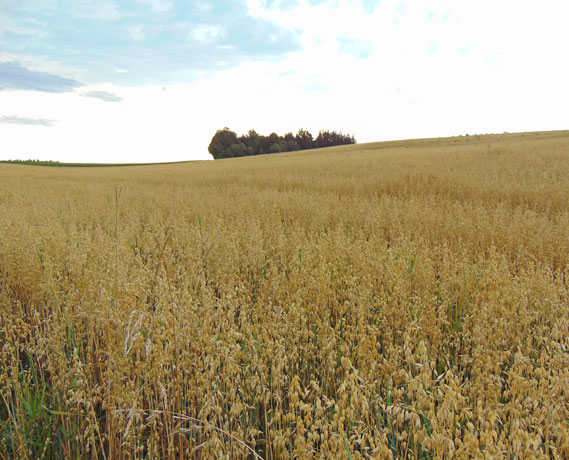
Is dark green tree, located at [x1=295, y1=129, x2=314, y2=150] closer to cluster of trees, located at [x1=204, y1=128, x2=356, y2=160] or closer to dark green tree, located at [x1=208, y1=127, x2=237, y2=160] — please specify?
cluster of trees, located at [x1=204, y1=128, x2=356, y2=160]

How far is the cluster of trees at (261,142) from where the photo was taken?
2744 inches

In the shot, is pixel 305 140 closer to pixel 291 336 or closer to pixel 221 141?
pixel 221 141

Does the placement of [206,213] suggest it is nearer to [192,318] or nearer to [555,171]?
[192,318]

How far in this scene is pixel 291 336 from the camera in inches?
98.0

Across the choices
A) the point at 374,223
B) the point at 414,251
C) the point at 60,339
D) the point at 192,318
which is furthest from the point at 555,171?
the point at 60,339

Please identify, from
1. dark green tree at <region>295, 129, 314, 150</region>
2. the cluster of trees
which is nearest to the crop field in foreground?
the cluster of trees

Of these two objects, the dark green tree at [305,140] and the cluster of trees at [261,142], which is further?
the dark green tree at [305,140]

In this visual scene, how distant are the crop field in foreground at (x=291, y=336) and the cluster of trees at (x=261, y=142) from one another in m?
63.0

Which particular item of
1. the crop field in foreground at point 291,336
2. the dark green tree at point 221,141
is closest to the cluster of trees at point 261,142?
the dark green tree at point 221,141

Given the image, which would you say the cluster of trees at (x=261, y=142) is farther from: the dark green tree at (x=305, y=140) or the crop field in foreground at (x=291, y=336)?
the crop field in foreground at (x=291, y=336)

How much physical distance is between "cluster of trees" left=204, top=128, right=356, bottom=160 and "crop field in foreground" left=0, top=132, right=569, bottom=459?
207ft

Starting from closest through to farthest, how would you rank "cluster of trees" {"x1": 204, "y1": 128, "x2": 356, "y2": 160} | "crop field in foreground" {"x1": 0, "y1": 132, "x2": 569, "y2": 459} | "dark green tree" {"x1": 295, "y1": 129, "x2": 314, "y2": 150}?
"crop field in foreground" {"x1": 0, "y1": 132, "x2": 569, "y2": 459} → "cluster of trees" {"x1": 204, "y1": 128, "x2": 356, "y2": 160} → "dark green tree" {"x1": 295, "y1": 129, "x2": 314, "y2": 150}

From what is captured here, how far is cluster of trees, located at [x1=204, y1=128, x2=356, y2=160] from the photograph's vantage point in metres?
69.7

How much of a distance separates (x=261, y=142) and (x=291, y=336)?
244 ft
